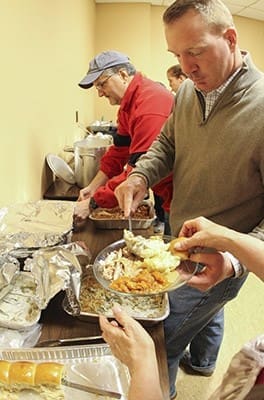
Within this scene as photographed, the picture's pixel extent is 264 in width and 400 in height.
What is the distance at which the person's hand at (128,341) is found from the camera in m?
0.76

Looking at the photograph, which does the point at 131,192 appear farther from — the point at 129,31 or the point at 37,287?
the point at 129,31

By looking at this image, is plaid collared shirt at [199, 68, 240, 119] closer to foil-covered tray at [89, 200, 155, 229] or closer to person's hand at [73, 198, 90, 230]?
foil-covered tray at [89, 200, 155, 229]

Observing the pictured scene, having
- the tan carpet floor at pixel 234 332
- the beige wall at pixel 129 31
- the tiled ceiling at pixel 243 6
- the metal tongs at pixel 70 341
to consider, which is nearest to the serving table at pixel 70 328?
the metal tongs at pixel 70 341

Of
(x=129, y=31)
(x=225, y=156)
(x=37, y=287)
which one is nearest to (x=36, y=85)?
(x=225, y=156)

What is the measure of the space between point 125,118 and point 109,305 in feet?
3.28

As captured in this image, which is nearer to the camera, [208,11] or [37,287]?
[37,287]

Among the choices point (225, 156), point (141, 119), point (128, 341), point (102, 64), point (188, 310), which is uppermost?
point (102, 64)

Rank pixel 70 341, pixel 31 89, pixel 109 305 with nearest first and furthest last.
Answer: pixel 70 341
pixel 109 305
pixel 31 89

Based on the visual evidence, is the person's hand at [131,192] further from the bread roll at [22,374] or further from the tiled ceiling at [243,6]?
the tiled ceiling at [243,6]

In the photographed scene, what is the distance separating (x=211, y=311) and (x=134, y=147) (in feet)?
2.35

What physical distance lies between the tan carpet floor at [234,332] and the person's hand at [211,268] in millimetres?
941

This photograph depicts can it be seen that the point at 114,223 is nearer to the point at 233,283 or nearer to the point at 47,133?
the point at 233,283

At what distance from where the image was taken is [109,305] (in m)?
1.04

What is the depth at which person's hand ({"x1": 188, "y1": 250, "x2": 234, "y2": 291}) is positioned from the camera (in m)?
1.04
